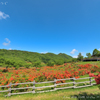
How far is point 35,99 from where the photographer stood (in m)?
4.77

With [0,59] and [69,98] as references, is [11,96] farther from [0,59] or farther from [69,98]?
[0,59]

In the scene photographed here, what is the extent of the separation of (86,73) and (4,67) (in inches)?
936

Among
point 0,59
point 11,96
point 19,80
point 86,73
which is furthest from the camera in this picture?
point 0,59

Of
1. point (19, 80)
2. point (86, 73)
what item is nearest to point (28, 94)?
point (19, 80)

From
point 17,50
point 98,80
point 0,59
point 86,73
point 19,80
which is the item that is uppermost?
point 17,50

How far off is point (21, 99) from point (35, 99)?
49.0 inches

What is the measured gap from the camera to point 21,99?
4.88m

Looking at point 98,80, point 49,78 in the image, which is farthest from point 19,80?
point 98,80

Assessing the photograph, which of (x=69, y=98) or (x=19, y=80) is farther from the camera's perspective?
(x=19, y=80)

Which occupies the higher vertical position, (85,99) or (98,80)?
(98,80)

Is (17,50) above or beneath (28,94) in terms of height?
above

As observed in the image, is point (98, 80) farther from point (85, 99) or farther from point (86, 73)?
point (86, 73)

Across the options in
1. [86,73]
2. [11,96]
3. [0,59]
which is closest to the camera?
[11,96]

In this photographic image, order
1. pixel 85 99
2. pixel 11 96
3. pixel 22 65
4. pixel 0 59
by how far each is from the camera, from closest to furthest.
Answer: pixel 85 99
pixel 11 96
pixel 0 59
pixel 22 65
